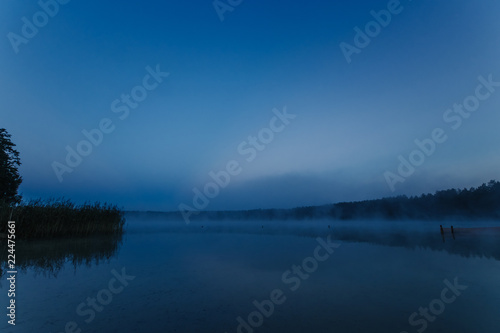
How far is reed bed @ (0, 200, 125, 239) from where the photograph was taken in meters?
15.9

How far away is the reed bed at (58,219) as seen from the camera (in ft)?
52.3

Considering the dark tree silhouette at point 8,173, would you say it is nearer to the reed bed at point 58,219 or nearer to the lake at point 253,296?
the reed bed at point 58,219

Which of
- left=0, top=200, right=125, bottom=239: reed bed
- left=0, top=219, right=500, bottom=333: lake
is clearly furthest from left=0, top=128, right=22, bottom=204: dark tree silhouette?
left=0, top=219, right=500, bottom=333: lake

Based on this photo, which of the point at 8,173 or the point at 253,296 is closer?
the point at 253,296

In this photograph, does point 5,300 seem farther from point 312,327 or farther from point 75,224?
point 75,224

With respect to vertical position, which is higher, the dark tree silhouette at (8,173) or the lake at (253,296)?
the dark tree silhouette at (8,173)

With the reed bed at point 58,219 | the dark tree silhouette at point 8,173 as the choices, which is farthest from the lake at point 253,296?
the dark tree silhouette at point 8,173

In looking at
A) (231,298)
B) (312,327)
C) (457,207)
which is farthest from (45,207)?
(457,207)

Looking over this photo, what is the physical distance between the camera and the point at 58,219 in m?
18.7

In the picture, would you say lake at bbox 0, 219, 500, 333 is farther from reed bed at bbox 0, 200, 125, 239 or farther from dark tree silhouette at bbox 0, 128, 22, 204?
dark tree silhouette at bbox 0, 128, 22, 204

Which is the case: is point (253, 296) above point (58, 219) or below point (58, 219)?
below

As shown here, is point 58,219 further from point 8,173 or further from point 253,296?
point 253,296

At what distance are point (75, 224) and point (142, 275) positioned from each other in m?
16.0

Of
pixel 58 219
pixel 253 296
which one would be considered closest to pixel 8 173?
pixel 58 219
